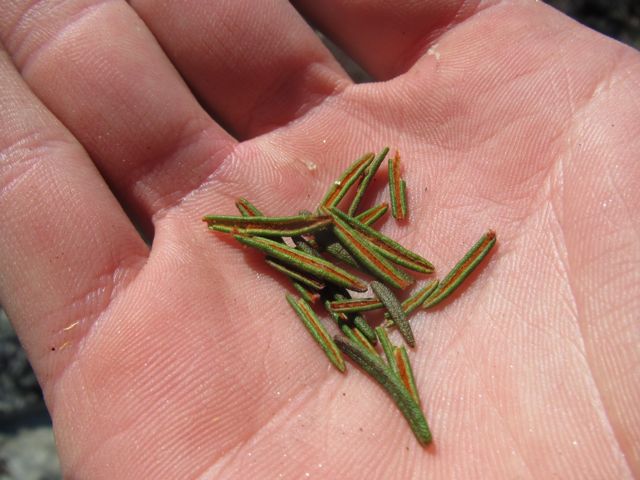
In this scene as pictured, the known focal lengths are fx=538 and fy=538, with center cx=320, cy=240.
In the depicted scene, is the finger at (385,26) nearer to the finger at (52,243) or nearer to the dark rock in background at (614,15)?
the finger at (52,243)

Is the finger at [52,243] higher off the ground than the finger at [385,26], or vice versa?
the finger at [385,26]

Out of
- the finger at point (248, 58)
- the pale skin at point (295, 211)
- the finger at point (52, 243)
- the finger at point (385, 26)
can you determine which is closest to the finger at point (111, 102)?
the pale skin at point (295, 211)

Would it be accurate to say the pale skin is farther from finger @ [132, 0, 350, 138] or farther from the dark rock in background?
the dark rock in background

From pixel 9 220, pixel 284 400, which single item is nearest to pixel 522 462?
pixel 284 400

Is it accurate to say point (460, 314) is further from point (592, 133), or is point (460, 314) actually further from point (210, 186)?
point (210, 186)

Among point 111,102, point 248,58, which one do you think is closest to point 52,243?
point 111,102
